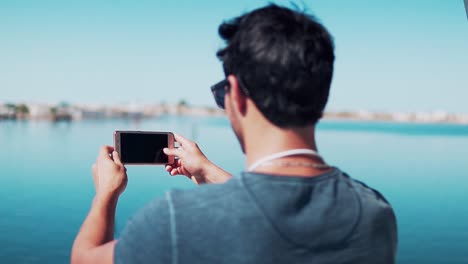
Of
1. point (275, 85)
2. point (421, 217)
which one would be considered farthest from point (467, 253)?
point (275, 85)

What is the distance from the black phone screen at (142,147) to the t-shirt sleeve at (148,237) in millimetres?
484

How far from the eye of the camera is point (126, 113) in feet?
242

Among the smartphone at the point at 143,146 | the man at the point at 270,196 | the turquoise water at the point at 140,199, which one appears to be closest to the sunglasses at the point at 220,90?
the man at the point at 270,196

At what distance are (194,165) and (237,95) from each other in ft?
1.59

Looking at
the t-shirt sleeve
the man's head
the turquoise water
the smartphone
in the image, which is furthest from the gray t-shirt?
the turquoise water

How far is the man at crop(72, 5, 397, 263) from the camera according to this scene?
728mm

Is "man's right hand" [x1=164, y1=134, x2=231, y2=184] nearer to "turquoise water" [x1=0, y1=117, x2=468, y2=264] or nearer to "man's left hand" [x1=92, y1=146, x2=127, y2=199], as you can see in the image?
"man's left hand" [x1=92, y1=146, x2=127, y2=199]

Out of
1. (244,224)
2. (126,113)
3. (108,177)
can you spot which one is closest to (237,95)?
(244,224)

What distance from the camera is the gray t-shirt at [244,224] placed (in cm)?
73

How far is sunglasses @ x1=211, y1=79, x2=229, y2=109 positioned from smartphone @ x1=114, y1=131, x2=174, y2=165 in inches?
13.9

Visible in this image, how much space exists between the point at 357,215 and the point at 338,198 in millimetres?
44

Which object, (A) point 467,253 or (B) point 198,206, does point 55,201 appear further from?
→ (B) point 198,206

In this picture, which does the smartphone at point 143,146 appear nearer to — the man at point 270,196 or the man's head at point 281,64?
the man at point 270,196

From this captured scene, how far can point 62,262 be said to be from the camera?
610cm
